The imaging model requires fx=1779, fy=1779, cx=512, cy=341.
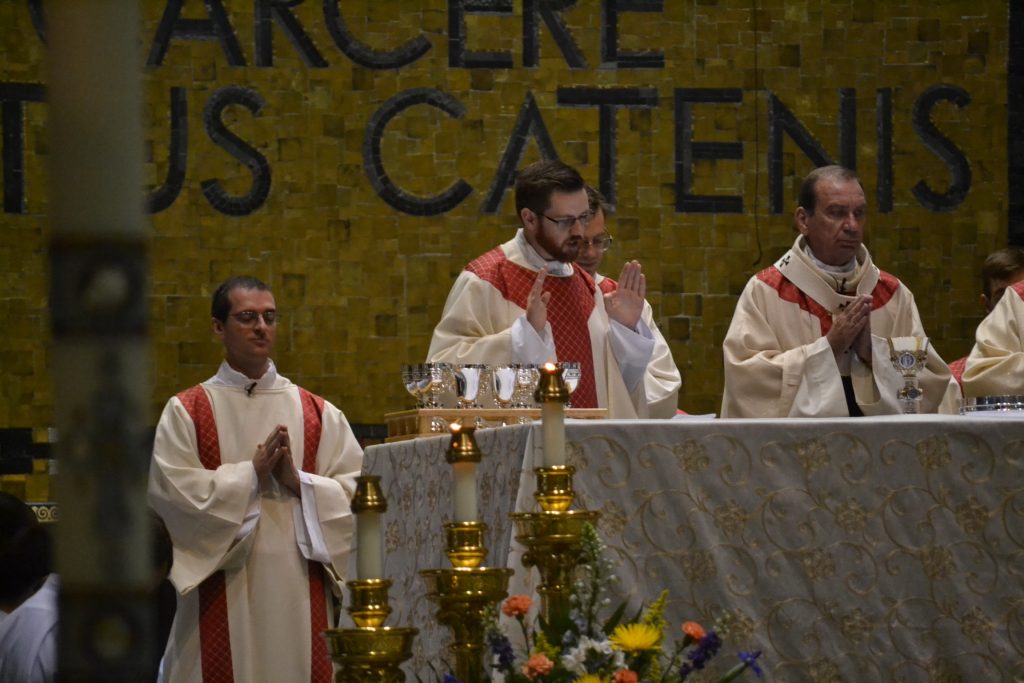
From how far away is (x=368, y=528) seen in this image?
2.46 meters

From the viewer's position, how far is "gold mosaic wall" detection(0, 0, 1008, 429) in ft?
26.7

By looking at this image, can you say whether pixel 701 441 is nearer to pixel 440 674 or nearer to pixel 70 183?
pixel 440 674

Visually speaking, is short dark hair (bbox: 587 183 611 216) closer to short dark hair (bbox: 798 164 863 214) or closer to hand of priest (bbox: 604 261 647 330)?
hand of priest (bbox: 604 261 647 330)

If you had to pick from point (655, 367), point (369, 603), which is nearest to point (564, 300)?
point (655, 367)

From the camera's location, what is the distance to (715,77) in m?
8.49

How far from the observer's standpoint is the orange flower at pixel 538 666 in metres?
2.64

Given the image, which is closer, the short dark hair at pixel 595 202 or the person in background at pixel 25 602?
the person in background at pixel 25 602

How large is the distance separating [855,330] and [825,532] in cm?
183

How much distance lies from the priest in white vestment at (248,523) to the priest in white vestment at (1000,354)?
2306mm

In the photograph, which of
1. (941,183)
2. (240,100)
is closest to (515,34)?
(240,100)

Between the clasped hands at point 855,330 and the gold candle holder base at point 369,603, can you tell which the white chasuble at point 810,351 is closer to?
the clasped hands at point 855,330

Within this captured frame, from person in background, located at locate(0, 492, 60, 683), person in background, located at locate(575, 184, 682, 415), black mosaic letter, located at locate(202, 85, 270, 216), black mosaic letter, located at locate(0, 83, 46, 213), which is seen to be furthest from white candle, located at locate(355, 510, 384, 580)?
black mosaic letter, located at locate(0, 83, 46, 213)

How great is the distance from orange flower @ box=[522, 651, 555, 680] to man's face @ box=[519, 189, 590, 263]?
10.9 feet

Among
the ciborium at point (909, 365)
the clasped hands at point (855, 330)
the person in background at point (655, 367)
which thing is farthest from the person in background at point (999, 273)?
the ciborium at point (909, 365)
